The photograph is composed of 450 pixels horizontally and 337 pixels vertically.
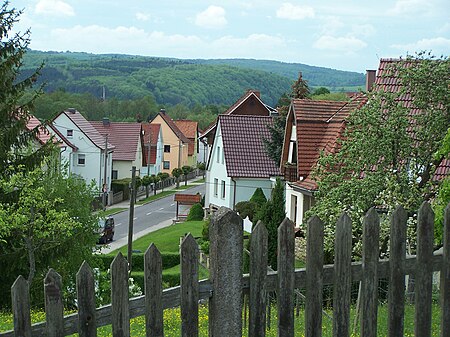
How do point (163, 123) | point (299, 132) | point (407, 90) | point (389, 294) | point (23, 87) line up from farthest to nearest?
1. point (163, 123)
2. point (299, 132)
3. point (23, 87)
4. point (407, 90)
5. point (389, 294)

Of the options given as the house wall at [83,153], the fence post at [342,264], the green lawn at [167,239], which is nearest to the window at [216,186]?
the green lawn at [167,239]

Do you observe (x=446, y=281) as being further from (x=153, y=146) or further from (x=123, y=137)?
(x=153, y=146)

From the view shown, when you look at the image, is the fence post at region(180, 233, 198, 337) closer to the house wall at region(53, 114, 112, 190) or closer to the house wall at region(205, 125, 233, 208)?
the house wall at region(205, 125, 233, 208)

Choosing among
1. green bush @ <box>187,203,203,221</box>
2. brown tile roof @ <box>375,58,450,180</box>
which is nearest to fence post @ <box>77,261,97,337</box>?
brown tile roof @ <box>375,58,450,180</box>

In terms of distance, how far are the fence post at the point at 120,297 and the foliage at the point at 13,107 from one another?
21059 mm

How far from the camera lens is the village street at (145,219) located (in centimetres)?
4809

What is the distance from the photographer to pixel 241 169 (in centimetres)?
4800

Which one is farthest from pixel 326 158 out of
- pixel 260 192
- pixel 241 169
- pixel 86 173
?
pixel 86 173

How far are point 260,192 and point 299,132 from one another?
13.7 meters

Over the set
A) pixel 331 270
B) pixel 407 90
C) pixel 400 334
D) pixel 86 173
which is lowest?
pixel 86 173

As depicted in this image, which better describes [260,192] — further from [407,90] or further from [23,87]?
[407,90]

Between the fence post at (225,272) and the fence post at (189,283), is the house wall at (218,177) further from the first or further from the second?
the fence post at (189,283)

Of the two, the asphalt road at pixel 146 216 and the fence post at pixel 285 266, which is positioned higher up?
the fence post at pixel 285 266

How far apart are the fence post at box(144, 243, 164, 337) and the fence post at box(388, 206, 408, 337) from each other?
1.65 meters
